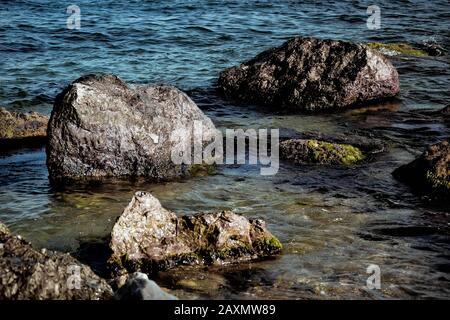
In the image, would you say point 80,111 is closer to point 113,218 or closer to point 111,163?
point 111,163

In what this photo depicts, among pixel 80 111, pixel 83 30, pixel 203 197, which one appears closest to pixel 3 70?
pixel 83 30

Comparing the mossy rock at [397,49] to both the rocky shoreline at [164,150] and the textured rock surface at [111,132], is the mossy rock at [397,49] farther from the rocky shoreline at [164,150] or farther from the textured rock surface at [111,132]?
the textured rock surface at [111,132]

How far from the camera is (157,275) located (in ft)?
22.7

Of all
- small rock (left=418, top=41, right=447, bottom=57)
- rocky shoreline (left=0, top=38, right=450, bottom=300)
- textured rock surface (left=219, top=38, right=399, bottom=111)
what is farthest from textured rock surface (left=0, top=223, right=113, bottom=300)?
small rock (left=418, top=41, right=447, bottom=57)

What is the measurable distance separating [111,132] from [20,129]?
2.77 metres

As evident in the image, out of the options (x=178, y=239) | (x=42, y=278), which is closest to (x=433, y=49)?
(x=178, y=239)

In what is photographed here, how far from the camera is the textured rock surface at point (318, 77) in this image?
13555 millimetres

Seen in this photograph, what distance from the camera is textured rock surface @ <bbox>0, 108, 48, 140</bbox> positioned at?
457 inches

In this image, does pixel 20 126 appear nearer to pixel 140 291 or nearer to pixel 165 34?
pixel 140 291

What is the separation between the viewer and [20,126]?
38.5 ft

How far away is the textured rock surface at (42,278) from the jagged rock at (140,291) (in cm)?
25

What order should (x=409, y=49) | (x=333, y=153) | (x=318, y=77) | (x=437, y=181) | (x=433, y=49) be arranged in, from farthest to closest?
(x=409, y=49)
(x=433, y=49)
(x=318, y=77)
(x=333, y=153)
(x=437, y=181)

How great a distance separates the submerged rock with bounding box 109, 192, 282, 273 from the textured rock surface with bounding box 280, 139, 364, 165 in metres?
3.27

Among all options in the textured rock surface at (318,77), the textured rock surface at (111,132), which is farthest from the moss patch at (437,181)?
the textured rock surface at (318,77)
